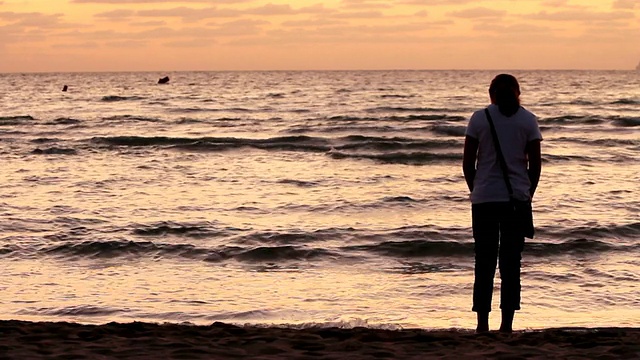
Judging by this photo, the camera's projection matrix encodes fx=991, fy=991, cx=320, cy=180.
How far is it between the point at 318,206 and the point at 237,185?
3223mm

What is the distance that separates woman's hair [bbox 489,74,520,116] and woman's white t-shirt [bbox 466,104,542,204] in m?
0.04

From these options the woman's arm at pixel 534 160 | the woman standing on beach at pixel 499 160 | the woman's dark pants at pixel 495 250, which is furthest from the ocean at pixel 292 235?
the woman's arm at pixel 534 160

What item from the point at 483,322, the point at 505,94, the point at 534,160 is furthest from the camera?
the point at 483,322

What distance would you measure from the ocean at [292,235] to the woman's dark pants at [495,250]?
1275 millimetres

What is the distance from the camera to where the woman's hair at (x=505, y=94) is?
20.7 ft

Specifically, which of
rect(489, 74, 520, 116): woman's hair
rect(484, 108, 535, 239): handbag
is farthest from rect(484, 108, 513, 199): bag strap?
rect(489, 74, 520, 116): woman's hair

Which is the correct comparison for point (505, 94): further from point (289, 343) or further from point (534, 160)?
point (289, 343)

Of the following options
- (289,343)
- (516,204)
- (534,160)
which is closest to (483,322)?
(516,204)

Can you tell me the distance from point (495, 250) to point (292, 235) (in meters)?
6.03

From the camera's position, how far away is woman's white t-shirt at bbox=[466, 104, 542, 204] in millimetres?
6363

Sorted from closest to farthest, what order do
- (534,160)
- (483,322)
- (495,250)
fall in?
(534,160), (495,250), (483,322)

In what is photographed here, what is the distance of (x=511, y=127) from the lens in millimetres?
6367

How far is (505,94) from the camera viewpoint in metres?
Result: 6.32

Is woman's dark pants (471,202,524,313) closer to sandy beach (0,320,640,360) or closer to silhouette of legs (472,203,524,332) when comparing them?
silhouette of legs (472,203,524,332)
